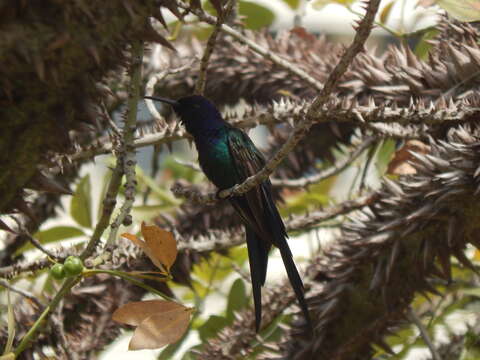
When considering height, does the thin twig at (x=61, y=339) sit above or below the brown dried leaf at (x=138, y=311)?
above

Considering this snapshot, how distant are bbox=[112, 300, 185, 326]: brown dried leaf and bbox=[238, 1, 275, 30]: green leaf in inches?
66.4

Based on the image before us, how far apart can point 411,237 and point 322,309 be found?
0.95ft

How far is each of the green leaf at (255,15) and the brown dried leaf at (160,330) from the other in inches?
66.8

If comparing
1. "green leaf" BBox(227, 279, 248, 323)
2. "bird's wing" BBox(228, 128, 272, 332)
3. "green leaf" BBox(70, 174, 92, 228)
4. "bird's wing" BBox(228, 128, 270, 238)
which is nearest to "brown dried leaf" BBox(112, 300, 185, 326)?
"bird's wing" BBox(228, 128, 272, 332)

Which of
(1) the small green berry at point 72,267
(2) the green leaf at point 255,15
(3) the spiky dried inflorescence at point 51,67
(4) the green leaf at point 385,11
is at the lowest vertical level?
(1) the small green berry at point 72,267

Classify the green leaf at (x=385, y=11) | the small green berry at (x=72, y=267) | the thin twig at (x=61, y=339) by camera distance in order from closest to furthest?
the small green berry at (x=72, y=267) < the thin twig at (x=61, y=339) < the green leaf at (x=385, y=11)

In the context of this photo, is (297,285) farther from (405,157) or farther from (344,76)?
(344,76)

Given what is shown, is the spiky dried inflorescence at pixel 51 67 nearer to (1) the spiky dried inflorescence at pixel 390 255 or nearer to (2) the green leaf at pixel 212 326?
(1) the spiky dried inflorescence at pixel 390 255

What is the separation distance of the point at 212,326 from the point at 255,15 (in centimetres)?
121

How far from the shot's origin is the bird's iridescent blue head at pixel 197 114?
2232mm

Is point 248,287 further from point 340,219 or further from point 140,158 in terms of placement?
point 140,158

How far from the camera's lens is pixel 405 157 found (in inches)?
76.9

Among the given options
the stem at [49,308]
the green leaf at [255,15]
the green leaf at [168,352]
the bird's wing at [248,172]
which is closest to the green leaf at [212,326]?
the green leaf at [168,352]

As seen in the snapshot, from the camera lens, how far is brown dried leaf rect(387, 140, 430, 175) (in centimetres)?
192
